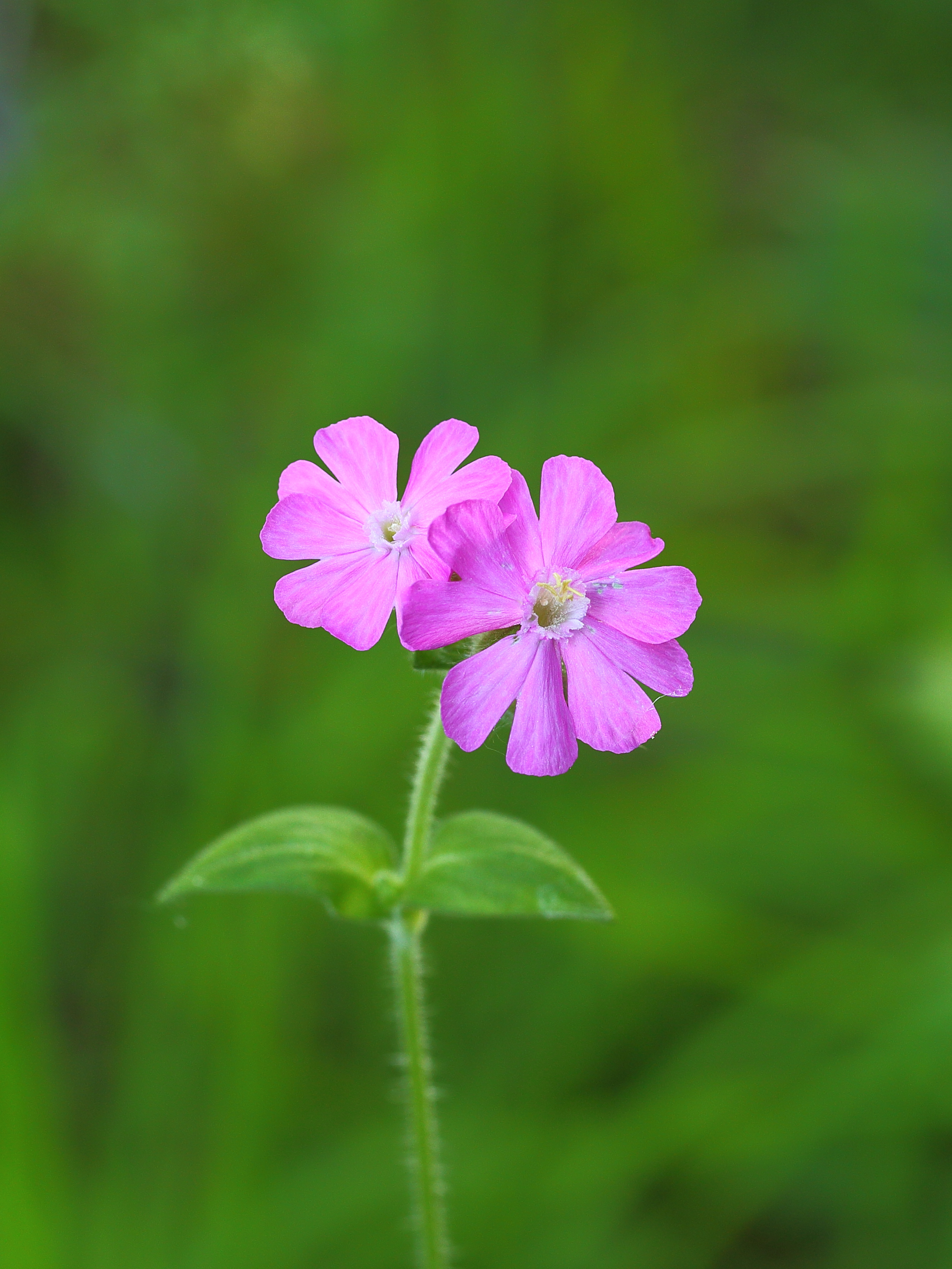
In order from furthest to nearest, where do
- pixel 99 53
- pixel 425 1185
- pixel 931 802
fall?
pixel 99 53 → pixel 931 802 → pixel 425 1185

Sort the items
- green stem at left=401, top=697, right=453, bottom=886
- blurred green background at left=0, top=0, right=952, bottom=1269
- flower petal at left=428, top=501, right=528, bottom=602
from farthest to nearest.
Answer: blurred green background at left=0, top=0, right=952, bottom=1269
green stem at left=401, top=697, right=453, bottom=886
flower petal at left=428, top=501, right=528, bottom=602

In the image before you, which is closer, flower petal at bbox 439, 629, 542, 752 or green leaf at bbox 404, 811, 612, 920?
flower petal at bbox 439, 629, 542, 752

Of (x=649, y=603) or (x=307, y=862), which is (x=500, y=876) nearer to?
(x=307, y=862)

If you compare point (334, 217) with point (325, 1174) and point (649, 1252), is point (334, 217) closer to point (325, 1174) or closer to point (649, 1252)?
point (325, 1174)

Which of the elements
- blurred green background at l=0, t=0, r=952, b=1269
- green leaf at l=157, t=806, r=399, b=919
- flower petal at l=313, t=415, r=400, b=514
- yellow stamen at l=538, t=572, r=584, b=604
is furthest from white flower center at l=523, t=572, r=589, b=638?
blurred green background at l=0, t=0, r=952, b=1269

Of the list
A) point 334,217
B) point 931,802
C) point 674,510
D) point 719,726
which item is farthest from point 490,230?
point 931,802

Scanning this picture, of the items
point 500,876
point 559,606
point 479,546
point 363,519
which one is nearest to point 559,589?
point 559,606

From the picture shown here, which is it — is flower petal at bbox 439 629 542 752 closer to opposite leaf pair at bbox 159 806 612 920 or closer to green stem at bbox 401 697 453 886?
green stem at bbox 401 697 453 886
